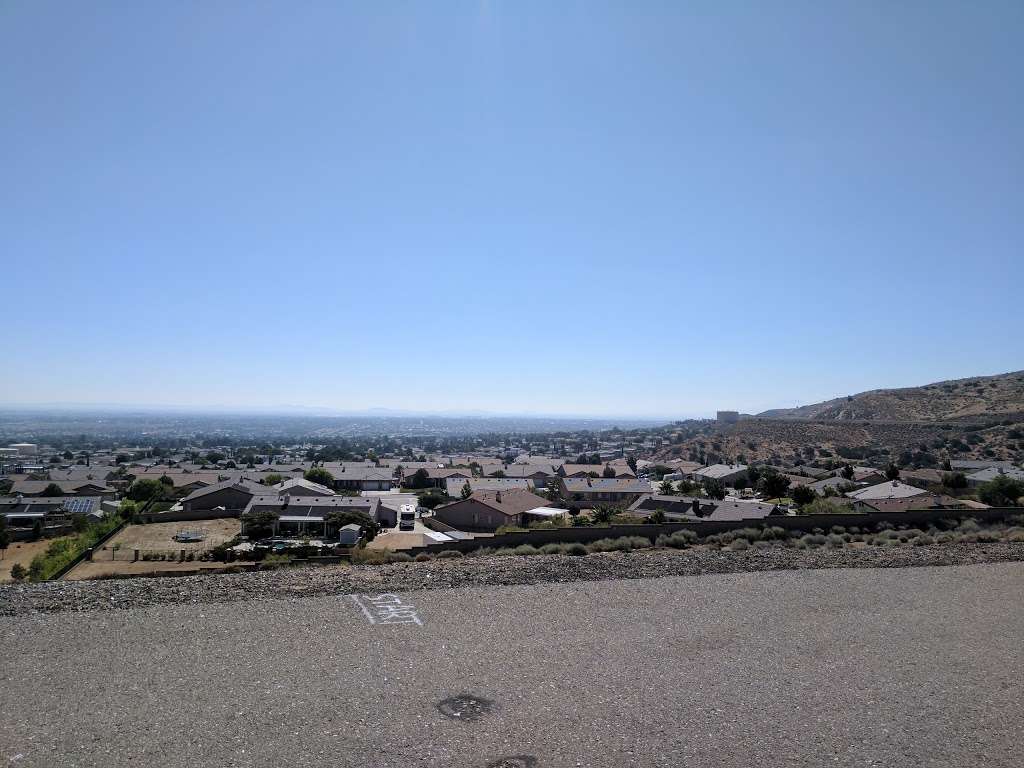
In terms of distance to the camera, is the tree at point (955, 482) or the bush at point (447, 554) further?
the tree at point (955, 482)

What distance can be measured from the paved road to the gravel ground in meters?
0.90

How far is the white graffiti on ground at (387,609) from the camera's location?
525 inches

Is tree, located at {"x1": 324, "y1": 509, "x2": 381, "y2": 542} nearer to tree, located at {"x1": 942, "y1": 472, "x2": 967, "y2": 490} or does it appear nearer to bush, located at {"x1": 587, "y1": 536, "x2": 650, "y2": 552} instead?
bush, located at {"x1": 587, "y1": 536, "x2": 650, "y2": 552}

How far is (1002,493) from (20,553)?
4664 cm

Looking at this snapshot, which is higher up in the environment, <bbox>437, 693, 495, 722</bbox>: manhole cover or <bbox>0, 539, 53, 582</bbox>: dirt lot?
<bbox>437, 693, 495, 722</bbox>: manhole cover

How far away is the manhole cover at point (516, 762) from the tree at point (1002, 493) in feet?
112

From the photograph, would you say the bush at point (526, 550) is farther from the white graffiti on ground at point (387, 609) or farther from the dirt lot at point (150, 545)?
the dirt lot at point (150, 545)

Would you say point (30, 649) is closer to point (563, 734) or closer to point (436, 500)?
point (563, 734)

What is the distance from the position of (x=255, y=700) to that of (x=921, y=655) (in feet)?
35.7

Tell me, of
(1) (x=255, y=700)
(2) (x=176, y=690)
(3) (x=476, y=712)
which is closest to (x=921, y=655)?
(3) (x=476, y=712)

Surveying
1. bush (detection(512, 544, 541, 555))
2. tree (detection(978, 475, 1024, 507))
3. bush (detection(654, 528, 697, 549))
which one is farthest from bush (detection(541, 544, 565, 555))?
tree (detection(978, 475, 1024, 507))

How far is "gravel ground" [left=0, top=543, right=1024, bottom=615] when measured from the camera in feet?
49.0

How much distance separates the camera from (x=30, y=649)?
453 inches

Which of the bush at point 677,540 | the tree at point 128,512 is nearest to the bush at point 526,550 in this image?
the bush at point 677,540
